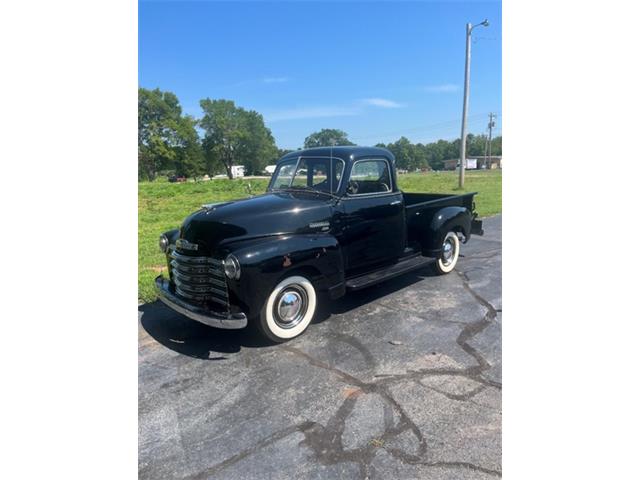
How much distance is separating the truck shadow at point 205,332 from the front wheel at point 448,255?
1.13 m

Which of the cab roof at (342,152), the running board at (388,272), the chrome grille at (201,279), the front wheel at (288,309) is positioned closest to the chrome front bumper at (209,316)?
the chrome grille at (201,279)

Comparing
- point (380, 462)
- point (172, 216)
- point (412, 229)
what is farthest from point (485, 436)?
point (172, 216)

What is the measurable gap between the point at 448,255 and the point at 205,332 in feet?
12.7

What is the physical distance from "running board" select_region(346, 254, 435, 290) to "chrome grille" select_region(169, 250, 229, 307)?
143cm

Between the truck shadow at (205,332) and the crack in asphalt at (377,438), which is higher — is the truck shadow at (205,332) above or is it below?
above

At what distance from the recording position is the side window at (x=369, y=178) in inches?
181

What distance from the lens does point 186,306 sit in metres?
3.58

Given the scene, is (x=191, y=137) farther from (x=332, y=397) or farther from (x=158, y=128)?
(x=332, y=397)

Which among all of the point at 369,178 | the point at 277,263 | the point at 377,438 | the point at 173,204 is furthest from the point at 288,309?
the point at 173,204

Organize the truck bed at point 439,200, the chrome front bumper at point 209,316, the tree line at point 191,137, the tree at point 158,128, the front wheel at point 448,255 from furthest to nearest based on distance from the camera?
1. the tree at point 158,128
2. the tree line at point 191,137
3. the front wheel at point 448,255
4. the truck bed at point 439,200
5. the chrome front bumper at point 209,316

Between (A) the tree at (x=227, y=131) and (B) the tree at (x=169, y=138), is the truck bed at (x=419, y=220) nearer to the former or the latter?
(A) the tree at (x=227, y=131)

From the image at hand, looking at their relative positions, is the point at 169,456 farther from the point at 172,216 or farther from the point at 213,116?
the point at 213,116

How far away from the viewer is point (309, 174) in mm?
4730
